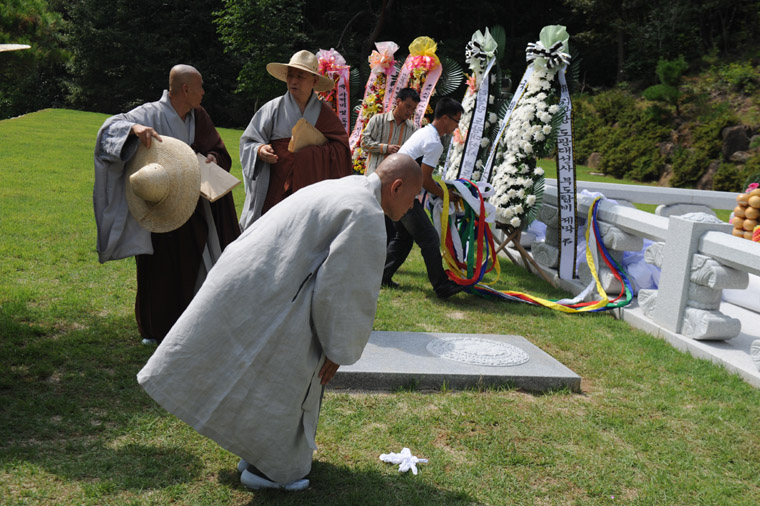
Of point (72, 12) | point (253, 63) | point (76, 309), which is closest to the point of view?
point (76, 309)

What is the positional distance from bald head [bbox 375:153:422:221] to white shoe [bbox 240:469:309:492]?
1.26 m

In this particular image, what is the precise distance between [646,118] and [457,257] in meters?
17.7

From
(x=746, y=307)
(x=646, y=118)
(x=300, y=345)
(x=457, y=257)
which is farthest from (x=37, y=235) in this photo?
(x=646, y=118)

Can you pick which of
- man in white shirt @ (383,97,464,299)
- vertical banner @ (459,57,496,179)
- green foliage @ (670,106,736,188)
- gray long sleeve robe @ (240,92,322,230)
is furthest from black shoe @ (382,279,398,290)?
green foliage @ (670,106,736,188)

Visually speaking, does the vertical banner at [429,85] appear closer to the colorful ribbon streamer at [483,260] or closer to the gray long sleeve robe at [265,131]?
the colorful ribbon streamer at [483,260]

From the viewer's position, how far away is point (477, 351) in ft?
14.9

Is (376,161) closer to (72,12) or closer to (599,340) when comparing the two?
(599,340)

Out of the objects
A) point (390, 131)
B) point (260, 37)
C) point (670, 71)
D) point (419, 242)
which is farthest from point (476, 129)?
point (260, 37)

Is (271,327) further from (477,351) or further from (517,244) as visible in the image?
(517,244)

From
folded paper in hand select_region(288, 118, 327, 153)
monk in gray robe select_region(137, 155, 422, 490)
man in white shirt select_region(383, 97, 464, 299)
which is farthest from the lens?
man in white shirt select_region(383, 97, 464, 299)

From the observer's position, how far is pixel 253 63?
25.9m

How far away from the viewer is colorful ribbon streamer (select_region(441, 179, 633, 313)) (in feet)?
20.1

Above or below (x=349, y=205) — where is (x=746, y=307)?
below

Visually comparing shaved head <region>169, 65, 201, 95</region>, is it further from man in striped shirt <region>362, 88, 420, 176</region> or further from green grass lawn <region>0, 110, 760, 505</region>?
man in striped shirt <region>362, 88, 420, 176</region>
